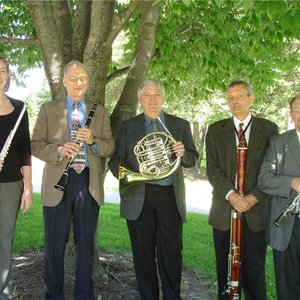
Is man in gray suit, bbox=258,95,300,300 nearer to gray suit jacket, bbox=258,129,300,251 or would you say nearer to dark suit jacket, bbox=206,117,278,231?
gray suit jacket, bbox=258,129,300,251

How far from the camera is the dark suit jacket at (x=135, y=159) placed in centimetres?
366

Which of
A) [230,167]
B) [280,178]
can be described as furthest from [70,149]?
[280,178]

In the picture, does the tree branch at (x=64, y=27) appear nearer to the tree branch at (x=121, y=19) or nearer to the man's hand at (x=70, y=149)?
the tree branch at (x=121, y=19)

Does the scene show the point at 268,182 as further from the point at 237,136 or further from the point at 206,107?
the point at 206,107

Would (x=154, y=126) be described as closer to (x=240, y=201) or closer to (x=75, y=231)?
(x=240, y=201)

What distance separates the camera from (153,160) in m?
3.55

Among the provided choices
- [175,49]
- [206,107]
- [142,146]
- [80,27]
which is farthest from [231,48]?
[206,107]

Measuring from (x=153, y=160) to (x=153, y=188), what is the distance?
0.86 ft

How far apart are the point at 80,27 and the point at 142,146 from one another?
1.54 metres

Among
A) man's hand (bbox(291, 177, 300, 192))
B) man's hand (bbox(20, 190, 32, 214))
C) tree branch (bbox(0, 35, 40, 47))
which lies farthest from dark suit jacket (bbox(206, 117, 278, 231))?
tree branch (bbox(0, 35, 40, 47))

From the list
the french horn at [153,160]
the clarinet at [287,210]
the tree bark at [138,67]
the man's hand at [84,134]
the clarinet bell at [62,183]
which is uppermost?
the tree bark at [138,67]

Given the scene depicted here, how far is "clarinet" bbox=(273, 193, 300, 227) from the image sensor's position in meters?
3.23

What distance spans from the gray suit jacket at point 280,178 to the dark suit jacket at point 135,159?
61 cm

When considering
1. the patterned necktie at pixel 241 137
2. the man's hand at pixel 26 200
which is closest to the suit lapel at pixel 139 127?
the patterned necktie at pixel 241 137
